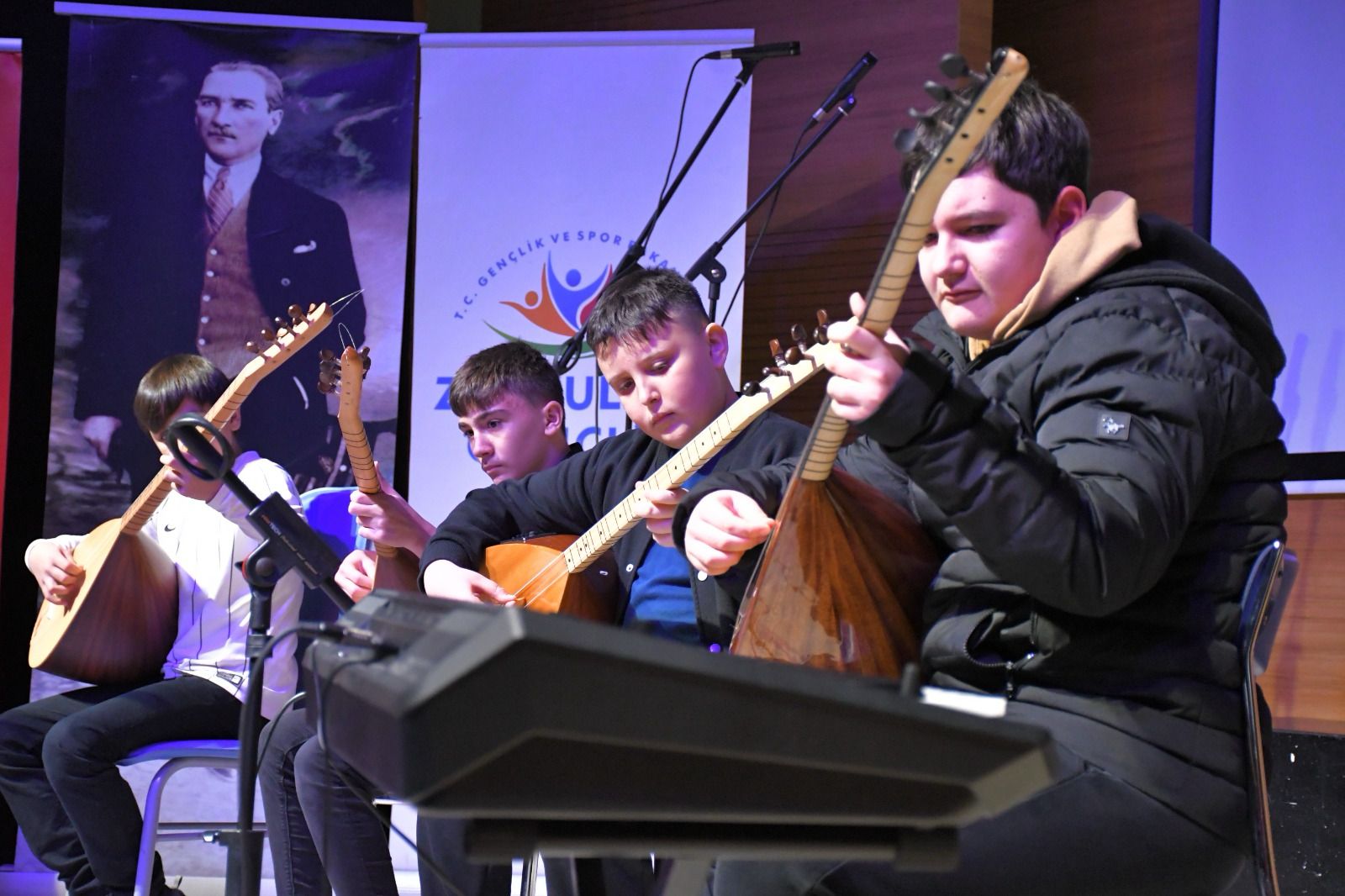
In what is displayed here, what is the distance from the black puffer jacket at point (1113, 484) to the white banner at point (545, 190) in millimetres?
2472

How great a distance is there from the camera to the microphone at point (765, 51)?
343cm

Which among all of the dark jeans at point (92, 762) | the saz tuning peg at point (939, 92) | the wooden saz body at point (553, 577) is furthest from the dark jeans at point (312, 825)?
the saz tuning peg at point (939, 92)

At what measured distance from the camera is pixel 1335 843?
7.58 feet

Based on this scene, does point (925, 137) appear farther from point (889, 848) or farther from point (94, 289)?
point (94, 289)

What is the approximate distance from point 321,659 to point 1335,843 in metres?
2.08

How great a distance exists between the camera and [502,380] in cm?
300

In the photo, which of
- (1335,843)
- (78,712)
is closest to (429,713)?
(1335,843)

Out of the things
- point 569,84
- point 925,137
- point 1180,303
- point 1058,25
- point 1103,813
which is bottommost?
point 1103,813

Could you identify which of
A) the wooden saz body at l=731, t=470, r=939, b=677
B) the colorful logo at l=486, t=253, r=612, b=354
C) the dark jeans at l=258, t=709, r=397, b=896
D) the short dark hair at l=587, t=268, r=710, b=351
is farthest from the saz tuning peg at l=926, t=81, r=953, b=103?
the colorful logo at l=486, t=253, r=612, b=354

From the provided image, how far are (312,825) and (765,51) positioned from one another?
227cm

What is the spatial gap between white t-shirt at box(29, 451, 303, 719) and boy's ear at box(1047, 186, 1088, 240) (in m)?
2.19

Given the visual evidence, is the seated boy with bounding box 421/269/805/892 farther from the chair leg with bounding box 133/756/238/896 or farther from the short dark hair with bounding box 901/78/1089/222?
the short dark hair with bounding box 901/78/1089/222

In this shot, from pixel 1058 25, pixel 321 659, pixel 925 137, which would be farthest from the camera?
pixel 1058 25

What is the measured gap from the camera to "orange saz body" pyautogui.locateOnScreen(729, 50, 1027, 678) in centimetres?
143
